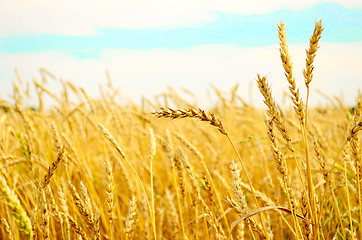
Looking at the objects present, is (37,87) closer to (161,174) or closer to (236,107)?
(161,174)

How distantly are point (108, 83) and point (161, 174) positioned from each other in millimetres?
1642

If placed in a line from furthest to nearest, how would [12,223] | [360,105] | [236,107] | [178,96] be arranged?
[236,107], [178,96], [12,223], [360,105]

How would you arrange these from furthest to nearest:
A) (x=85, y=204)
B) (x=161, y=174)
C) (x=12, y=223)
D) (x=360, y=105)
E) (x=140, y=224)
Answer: (x=161, y=174)
(x=140, y=224)
(x=12, y=223)
(x=360, y=105)
(x=85, y=204)

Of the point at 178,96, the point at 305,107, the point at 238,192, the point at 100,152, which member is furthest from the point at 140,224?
the point at 178,96

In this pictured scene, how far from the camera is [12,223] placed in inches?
66.0

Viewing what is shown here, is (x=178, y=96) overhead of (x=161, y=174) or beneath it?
overhead

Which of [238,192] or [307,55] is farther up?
[307,55]

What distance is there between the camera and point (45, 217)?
0.99m

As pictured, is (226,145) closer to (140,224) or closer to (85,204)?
(140,224)

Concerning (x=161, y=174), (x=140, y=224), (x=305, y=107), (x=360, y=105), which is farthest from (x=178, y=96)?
(x=305, y=107)

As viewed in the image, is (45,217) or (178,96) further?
(178,96)

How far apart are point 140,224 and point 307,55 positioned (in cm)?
126

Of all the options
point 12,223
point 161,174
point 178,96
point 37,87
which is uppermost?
point 37,87

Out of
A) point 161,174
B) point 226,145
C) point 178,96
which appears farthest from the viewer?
point 178,96
